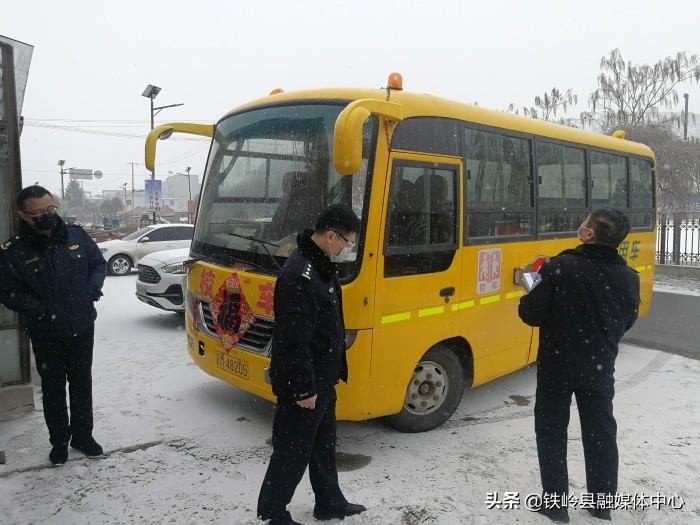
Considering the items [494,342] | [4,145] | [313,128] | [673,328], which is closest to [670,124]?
[673,328]

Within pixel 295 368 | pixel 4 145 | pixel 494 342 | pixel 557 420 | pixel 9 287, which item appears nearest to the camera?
pixel 295 368

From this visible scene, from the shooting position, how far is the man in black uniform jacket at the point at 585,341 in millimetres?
3258

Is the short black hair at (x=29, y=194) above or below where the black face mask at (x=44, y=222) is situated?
above

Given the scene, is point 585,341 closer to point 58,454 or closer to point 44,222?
point 44,222

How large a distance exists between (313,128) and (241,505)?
2.72 m

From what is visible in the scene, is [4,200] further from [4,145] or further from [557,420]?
[557,420]

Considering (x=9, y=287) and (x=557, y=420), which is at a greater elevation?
(x=9, y=287)

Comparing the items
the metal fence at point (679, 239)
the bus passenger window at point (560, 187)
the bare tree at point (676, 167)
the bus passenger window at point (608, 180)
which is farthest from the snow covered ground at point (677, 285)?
the bus passenger window at point (560, 187)

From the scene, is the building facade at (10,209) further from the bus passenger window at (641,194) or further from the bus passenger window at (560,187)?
the bus passenger window at (641,194)

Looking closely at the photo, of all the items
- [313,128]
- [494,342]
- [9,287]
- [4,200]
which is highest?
[313,128]

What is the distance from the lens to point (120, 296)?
1179cm

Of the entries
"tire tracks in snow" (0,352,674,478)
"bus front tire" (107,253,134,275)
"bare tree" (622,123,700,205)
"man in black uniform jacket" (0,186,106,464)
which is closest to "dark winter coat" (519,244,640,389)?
"tire tracks in snow" (0,352,674,478)

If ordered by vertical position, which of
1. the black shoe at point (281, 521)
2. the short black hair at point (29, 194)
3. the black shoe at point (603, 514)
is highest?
the short black hair at point (29, 194)

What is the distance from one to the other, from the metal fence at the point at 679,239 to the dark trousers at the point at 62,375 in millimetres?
14835
